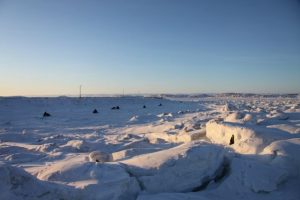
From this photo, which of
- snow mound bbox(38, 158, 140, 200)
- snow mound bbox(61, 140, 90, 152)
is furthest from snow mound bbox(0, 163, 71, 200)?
snow mound bbox(61, 140, 90, 152)

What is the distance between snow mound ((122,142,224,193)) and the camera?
4925 millimetres

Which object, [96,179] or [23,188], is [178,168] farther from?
[23,188]

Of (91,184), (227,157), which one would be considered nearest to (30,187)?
(91,184)

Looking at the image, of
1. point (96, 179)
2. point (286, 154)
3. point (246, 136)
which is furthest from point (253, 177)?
point (96, 179)

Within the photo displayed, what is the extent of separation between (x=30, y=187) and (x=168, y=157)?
2.14 meters

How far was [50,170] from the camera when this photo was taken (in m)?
5.10

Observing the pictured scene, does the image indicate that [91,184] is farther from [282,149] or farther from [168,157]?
[282,149]

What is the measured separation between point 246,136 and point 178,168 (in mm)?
2492

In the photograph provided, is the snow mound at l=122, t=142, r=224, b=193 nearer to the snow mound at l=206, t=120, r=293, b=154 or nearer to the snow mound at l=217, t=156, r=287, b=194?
the snow mound at l=217, t=156, r=287, b=194

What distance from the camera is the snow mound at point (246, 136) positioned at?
6578 mm

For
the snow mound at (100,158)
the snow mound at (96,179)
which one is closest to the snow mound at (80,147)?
the snow mound at (100,158)

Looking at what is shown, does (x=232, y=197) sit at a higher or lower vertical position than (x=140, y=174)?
lower

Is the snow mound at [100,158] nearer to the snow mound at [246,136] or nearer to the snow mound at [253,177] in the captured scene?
the snow mound at [253,177]

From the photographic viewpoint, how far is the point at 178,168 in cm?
514
